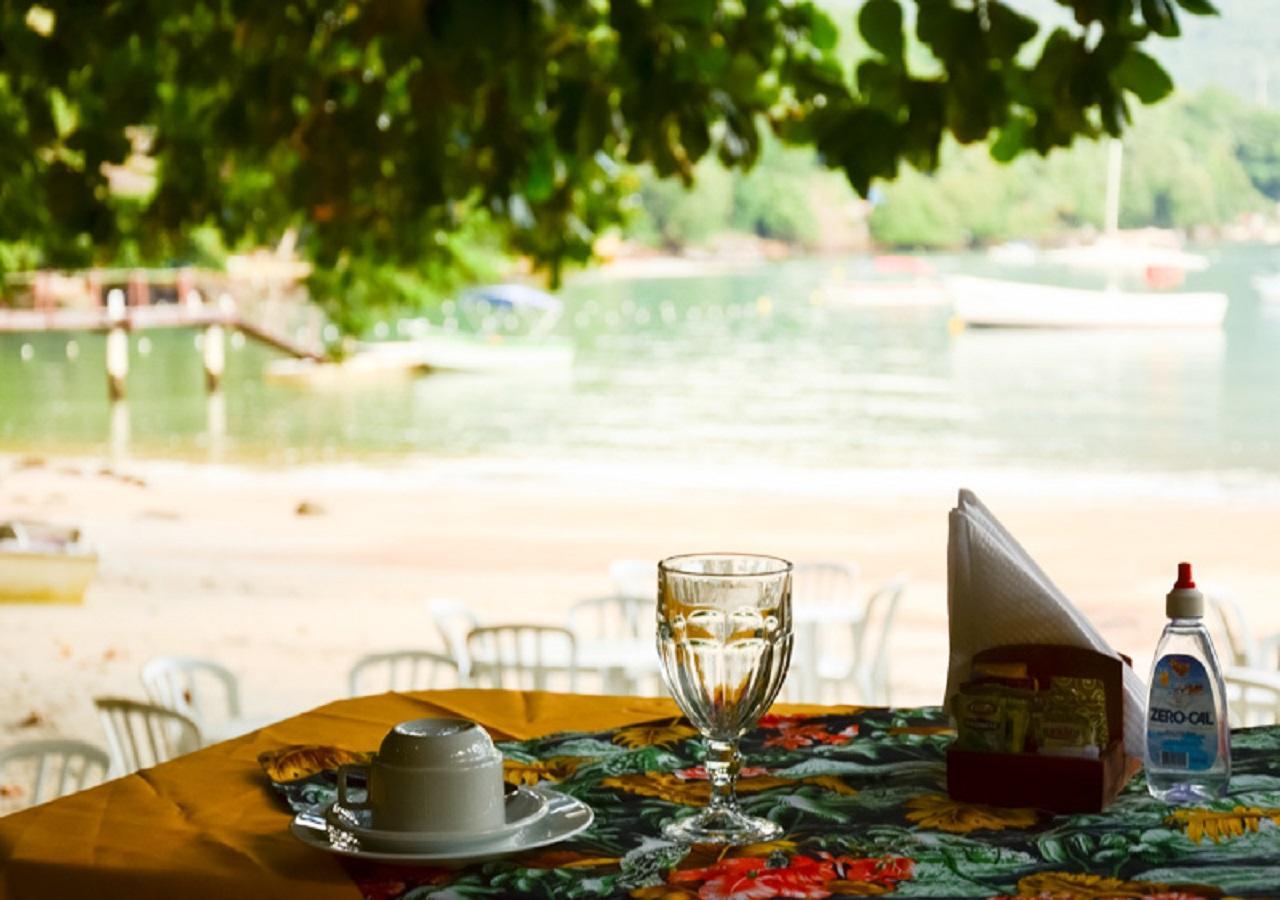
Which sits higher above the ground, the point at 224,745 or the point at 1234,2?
the point at 1234,2

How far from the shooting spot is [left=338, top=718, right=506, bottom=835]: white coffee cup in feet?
4.27

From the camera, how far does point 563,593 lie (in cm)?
1681

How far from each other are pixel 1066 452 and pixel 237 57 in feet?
90.4

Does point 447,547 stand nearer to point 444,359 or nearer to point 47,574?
point 47,574

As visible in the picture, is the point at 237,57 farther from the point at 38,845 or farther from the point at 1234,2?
the point at 1234,2

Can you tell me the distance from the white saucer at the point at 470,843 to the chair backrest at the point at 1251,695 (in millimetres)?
1261

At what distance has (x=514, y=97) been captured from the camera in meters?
3.27

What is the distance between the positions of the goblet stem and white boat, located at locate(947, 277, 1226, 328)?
37.0 m

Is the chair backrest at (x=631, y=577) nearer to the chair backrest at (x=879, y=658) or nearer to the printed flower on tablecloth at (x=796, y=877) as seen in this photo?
the chair backrest at (x=879, y=658)

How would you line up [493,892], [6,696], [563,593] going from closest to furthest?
[493,892]
[6,696]
[563,593]

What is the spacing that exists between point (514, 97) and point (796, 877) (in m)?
2.24

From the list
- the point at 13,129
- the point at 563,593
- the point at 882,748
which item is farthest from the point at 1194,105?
the point at 882,748

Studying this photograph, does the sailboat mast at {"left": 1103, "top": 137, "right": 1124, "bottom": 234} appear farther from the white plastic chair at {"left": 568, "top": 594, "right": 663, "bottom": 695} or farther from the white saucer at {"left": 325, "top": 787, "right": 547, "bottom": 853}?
the white saucer at {"left": 325, "top": 787, "right": 547, "bottom": 853}

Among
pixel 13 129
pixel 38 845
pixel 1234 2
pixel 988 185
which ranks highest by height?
pixel 1234 2
